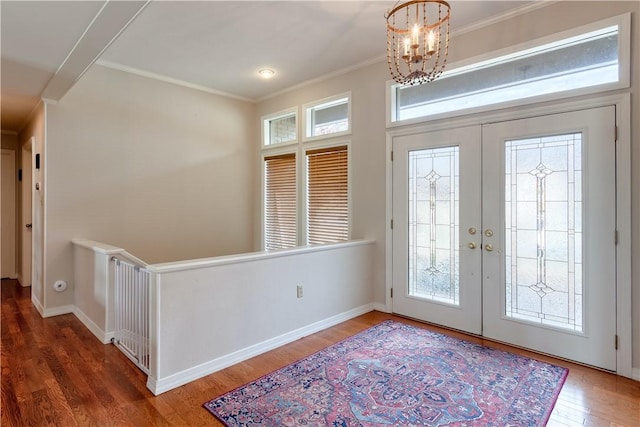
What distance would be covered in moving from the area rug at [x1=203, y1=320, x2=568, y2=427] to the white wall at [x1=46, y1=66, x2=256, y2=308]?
109 inches

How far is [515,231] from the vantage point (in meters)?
3.00

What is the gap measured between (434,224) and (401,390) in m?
1.76

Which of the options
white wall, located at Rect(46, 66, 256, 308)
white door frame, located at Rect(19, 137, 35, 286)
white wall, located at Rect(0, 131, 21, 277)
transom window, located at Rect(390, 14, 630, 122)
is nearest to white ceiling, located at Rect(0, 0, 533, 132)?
white wall, located at Rect(46, 66, 256, 308)

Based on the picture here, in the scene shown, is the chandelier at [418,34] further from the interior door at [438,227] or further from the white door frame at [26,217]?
the white door frame at [26,217]

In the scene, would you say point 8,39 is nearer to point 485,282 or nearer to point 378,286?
point 378,286

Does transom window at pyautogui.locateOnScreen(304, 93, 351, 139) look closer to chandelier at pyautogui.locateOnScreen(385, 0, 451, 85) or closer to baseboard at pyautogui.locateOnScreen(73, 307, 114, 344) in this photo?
chandelier at pyautogui.locateOnScreen(385, 0, 451, 85)

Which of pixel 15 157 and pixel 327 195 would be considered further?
pixel 15 157

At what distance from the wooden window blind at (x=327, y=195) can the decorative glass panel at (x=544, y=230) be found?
74.4 inches

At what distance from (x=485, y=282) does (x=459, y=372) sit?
97 centimetres

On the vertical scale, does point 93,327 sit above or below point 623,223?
below

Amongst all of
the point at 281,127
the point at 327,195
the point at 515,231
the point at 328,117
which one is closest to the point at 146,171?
the point at 281,127

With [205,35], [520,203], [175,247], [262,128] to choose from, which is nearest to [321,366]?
[520,203]

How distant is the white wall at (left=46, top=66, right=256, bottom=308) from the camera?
3.76 metres

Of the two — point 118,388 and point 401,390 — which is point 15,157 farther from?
point 401,390
